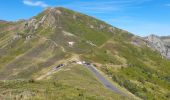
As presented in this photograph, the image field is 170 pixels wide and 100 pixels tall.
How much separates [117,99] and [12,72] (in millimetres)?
152897

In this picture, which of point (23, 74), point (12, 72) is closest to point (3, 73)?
point (12, 72)

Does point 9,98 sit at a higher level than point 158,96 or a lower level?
higher

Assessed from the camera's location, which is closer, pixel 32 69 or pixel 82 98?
pixel 82 98

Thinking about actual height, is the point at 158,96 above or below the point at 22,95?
below

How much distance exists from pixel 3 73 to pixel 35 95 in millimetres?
161055

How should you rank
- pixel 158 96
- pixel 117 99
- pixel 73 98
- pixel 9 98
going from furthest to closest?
pixel 158 96
pixel 117 99
pixel 73 98
pixel 9 98

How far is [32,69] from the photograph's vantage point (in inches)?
7800

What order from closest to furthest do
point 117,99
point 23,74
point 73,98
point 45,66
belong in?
point 73,98, point 117,99, point 23,74, point 45,66

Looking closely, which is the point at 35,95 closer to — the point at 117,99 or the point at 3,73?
the point at 117,99

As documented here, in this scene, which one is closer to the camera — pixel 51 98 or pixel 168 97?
pixel 51 98

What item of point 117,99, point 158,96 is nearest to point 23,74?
point 158,96

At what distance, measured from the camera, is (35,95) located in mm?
43688

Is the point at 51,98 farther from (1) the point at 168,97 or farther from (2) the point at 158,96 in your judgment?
(1) the point at 168,97

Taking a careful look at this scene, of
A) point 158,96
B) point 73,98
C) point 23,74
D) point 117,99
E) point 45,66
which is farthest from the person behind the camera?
point 45,66
